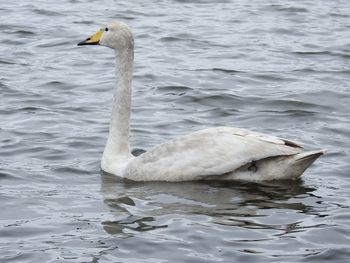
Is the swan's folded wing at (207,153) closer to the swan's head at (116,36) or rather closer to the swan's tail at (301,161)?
the swan's tail at (301,161)

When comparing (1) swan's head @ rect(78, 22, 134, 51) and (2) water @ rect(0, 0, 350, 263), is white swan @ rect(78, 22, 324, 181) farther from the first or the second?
(1) swan's head @ rect(78, 22, 134, 51)

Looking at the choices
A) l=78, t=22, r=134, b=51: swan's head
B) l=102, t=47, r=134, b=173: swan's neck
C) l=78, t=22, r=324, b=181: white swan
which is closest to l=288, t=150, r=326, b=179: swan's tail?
l=78, t=22, r=324, b=181: white swan

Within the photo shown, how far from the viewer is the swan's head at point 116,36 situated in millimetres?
11531

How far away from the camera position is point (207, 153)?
1075 cm

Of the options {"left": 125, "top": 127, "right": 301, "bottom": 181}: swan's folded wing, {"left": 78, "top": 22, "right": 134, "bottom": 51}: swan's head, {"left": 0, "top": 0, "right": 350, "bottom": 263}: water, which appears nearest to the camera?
{"left": 0, "top": 0, "right": 350, "bottom": 263}: water

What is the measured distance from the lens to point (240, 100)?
14.5 meters

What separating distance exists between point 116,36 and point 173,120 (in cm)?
214

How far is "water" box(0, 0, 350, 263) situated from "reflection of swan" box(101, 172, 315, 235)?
0.02m

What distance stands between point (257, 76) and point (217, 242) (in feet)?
24.2

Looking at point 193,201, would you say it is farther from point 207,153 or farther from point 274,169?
point 274,169

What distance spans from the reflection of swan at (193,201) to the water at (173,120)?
0.02 metres

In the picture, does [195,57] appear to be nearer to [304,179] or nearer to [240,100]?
[240,100]

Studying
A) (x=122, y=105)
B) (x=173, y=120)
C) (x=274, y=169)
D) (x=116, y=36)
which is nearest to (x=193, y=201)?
(x=274, y=169)

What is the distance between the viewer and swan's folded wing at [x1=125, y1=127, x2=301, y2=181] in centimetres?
1056
